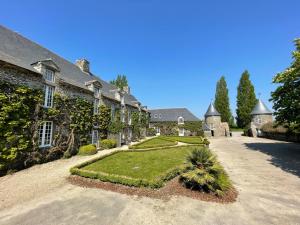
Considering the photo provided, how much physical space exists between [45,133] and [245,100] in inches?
2350

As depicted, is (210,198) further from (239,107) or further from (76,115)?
(239,107)

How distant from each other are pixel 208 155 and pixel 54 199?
7.44 m

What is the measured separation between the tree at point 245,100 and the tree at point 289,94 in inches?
1705

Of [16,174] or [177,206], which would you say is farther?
[16,174]

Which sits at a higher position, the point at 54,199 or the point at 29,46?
the point at 29,46

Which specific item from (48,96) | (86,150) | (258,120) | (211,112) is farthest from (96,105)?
(258,120)

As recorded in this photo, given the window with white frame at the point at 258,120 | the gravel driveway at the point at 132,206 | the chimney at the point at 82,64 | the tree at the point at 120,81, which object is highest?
the tree at the point at 120,81

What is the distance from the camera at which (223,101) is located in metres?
59.4

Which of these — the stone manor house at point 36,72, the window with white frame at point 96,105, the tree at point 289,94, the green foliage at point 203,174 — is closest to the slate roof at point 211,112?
the tree at point 289,94

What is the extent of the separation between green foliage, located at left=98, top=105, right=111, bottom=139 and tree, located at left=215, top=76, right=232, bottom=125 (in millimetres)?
47564

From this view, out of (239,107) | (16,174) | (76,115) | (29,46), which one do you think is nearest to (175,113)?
(239,107)

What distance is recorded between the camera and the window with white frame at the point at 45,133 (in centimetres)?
1355

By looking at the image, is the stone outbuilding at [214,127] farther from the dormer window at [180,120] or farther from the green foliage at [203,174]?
the green foliage at [203,174]

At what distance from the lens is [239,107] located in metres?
57.2
